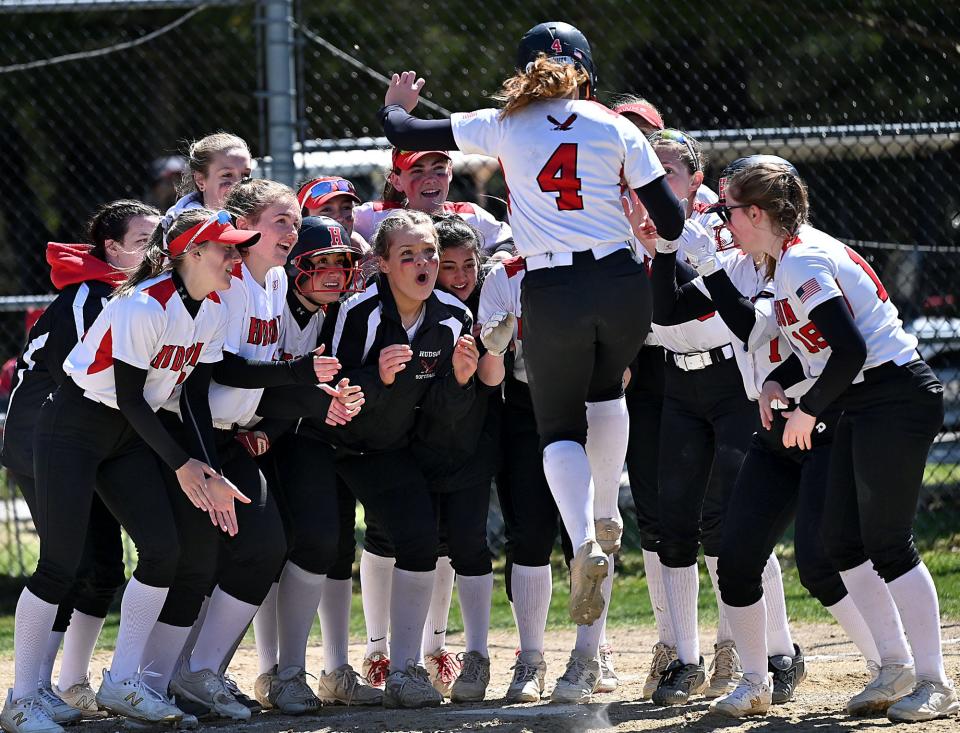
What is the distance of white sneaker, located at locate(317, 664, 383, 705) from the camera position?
4.66 meters

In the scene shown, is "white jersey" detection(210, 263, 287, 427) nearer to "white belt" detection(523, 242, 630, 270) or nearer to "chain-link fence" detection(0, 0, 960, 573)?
"white belt" detection(523, 242, 630, 270)

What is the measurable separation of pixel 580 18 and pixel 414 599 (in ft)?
20.2

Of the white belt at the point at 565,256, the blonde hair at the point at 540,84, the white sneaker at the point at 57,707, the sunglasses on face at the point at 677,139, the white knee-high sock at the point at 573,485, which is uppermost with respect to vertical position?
the sunglasses on face at the point at 677,139

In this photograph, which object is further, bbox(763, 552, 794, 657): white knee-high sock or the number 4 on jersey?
bbox(763, 552, 794, 657): white knee-high sock

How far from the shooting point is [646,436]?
4824 millimetres

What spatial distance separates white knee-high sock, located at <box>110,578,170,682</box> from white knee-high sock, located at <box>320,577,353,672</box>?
0.81 metres

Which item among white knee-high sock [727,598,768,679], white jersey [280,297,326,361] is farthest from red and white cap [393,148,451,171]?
white knee-high sock [727,598,768,679]

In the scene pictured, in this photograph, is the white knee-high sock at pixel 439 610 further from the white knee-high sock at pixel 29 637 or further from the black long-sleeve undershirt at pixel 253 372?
the white knee-high sock at pixel 29 637

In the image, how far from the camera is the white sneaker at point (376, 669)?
490 cm

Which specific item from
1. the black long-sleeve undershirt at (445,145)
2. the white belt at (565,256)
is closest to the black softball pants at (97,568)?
the black long-sleeve undershirt at (445,145)

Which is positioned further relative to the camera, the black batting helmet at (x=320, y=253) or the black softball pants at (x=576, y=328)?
the black batting helmet at (x=320, y=253)

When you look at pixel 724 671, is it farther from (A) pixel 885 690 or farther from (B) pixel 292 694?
(B) pixel 292 694

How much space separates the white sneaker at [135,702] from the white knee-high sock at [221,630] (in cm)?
28

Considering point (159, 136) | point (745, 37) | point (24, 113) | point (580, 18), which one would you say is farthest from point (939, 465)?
point (24, 113)
